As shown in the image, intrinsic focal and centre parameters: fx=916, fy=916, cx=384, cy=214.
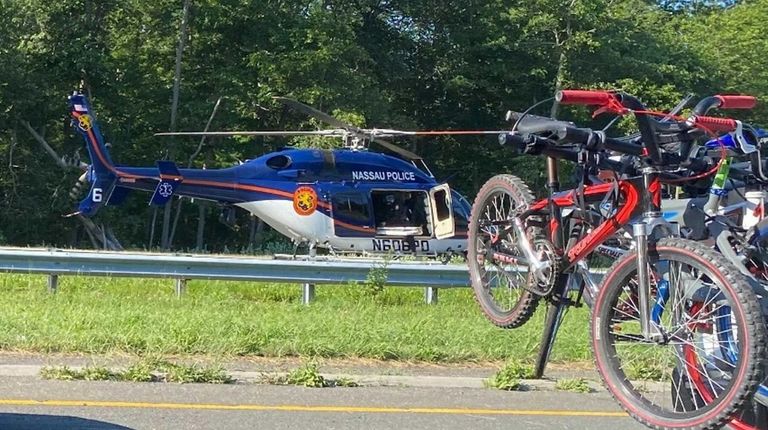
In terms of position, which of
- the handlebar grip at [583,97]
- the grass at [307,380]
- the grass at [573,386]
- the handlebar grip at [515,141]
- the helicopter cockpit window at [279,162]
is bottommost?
the grass at [573,386]

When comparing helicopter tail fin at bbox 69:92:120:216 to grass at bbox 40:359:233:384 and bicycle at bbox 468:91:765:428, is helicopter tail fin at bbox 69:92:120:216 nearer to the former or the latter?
grass at bbox 40:359:233:384

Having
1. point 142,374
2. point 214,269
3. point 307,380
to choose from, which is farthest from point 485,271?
point 214,269

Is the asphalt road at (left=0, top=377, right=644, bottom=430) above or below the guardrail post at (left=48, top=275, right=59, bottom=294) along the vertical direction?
below

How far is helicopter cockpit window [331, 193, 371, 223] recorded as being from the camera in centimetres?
1802

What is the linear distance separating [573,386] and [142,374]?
333 cm

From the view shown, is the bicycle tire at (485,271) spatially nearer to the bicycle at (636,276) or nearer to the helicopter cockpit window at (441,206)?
the bicycle at (636,276)

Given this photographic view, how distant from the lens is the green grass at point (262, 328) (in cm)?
791

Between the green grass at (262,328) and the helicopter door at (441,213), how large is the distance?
605 centimetres

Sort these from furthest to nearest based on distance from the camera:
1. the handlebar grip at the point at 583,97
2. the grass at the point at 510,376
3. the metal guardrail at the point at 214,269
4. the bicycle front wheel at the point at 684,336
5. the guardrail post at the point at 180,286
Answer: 1. the guardrail post at the point at 180,286
2. the metal guardrail at the point at 214,269
3. the grass at the point at 510,376
4. the handlebar grip at the point at 583,97
5. the bicycle front wheel at the point at 684,336

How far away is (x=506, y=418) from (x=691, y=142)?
10.3ft

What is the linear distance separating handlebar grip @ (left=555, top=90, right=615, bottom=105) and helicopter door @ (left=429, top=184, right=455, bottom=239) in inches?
570

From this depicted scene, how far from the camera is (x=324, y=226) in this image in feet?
59.3

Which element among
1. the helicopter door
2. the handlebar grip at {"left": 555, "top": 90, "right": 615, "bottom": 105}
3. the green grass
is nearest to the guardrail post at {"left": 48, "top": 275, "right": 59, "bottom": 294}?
the green grass

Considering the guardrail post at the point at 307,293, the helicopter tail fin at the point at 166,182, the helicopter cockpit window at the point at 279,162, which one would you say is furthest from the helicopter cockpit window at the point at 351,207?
the guardrail post at the point at 307,293
